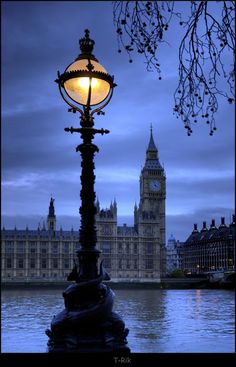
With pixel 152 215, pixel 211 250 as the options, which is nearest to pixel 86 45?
pixel 152 215

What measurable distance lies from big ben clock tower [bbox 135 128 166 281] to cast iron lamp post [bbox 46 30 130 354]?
7817 centimetres

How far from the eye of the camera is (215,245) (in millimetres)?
95625

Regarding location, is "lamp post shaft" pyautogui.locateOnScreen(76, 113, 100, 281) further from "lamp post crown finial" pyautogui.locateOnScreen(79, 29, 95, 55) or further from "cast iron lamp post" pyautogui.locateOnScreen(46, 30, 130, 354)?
"lamp post crown finial" pyautogui.locateOnScreen(79, 29, 95, 55)

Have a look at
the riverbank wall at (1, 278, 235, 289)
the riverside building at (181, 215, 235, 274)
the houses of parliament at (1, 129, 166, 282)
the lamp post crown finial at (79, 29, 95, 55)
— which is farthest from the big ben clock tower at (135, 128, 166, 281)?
the lamp post crown finial at (79, 29, 95, 55)

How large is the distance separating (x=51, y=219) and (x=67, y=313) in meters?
82.8

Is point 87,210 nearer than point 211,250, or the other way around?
point 87,210

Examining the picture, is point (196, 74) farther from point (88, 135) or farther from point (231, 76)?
point (88, 135)

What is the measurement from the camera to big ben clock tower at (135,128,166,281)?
8219cm

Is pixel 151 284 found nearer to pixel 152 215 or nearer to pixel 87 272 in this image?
pixel 152 215

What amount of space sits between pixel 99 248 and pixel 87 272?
78.5 meters

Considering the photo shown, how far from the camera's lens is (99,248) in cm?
8156

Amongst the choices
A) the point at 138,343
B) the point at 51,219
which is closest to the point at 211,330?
the point at 138,343

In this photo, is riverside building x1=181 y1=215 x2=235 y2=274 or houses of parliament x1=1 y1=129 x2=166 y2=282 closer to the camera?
houses of parliament x1=1 y1=129 x2=166 y2=282

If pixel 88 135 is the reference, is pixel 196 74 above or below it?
above
